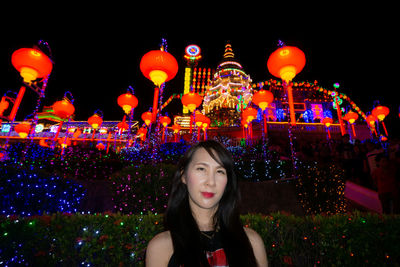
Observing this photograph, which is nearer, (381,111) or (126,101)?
(126,101)

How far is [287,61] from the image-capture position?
5527 millimetres

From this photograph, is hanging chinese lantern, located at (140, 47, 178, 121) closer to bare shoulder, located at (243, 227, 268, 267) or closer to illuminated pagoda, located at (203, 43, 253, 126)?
bare shoulder, located at (243, 227, 268, 267)

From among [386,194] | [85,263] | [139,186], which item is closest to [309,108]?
[386,194]

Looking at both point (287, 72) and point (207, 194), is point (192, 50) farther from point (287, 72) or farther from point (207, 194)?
point (207, 194)

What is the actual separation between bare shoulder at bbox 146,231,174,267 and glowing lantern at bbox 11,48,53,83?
6.45m

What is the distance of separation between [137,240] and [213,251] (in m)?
1.25

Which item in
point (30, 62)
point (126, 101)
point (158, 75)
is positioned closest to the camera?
point (30, 62)

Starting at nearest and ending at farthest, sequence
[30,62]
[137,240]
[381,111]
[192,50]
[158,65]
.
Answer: [137,240], [30,62], [158,65], [381,111], [192,50]

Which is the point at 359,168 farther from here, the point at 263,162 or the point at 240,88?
the point at 240,88

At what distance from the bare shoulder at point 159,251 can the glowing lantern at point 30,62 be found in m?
6.45

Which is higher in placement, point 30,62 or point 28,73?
point 30,62

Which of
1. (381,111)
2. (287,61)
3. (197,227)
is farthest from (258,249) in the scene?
(381,111)

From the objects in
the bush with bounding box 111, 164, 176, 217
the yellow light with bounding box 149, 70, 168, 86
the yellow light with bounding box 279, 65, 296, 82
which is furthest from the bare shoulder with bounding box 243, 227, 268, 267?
the yellow light with bounding box 279, 65, 296, 82

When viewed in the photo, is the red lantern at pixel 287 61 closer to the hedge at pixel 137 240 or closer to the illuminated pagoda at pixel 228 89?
the hedge at pixel 137 240
